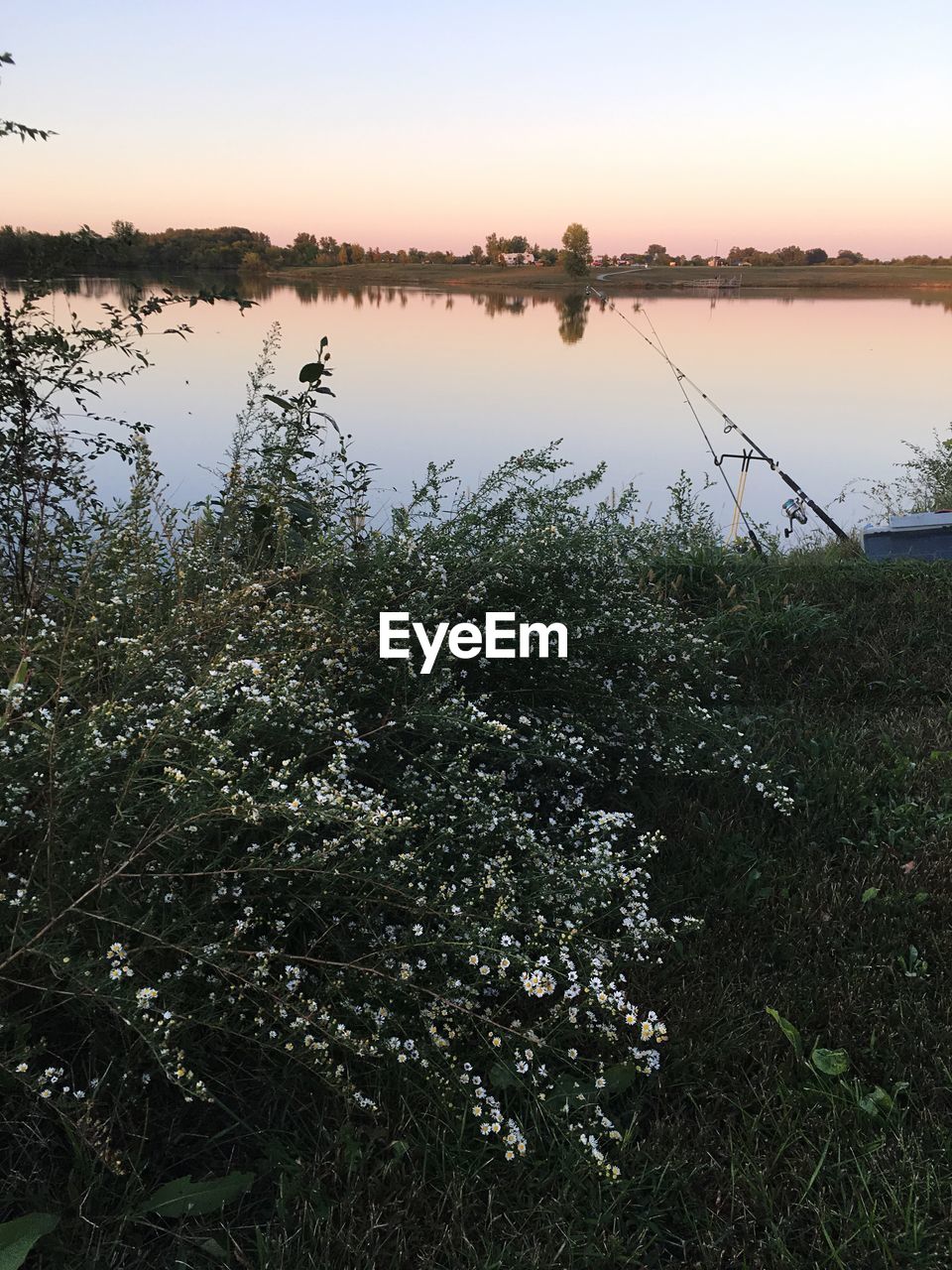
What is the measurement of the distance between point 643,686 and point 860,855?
1.04 meters

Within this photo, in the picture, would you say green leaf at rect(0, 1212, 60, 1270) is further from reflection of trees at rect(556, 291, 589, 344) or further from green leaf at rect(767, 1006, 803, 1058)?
reflection of trees at rect(556, 291, 589, 344)

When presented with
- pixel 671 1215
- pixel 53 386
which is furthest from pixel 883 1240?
pixel 53 386

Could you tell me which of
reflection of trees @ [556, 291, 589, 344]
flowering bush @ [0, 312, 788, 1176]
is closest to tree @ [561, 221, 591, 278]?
reflection of trees @ [556, 291, 589, 344]

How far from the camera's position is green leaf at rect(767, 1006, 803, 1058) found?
2.34 m

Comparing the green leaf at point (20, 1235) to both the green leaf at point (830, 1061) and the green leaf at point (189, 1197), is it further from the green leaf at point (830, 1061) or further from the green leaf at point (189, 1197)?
Result: the green leaf at point (830, 1061)

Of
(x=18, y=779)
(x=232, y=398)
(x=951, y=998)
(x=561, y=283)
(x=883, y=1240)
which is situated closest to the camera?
(x=883, y=1240)

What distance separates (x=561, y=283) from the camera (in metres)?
48.1

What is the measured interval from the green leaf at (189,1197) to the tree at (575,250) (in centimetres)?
2494

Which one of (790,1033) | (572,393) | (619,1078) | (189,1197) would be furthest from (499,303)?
(189,1197)

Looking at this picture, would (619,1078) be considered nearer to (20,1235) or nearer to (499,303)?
(20,1235)

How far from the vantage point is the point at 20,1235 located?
5.39ft

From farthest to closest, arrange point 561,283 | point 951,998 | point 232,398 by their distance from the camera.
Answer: point 561,283
point 232,398
point 951,998

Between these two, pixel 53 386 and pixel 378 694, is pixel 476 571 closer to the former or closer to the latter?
pixel 378 694

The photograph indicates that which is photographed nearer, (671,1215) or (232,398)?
(671,1215)
